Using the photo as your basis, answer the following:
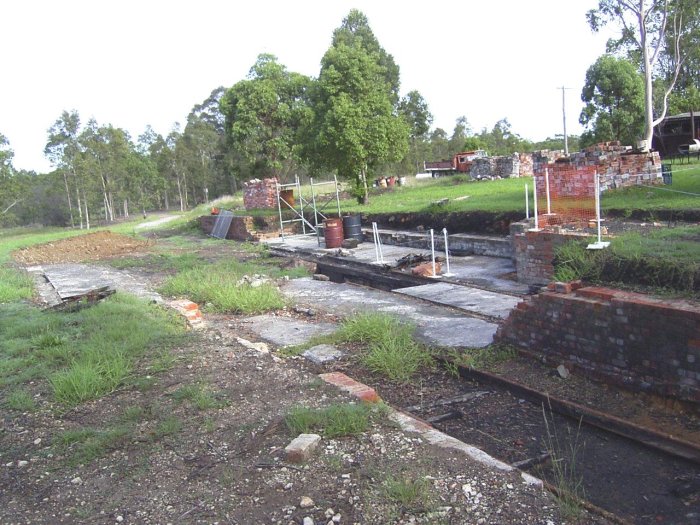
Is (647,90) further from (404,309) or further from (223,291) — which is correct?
(223,291)

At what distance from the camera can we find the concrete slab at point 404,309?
689 centimetres

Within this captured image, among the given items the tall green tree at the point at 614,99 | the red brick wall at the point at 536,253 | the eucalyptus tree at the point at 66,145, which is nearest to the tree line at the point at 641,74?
the tall green tree at the point at 614,99

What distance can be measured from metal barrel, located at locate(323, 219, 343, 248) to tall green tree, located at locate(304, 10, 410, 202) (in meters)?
5.29

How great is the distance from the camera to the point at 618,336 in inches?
194

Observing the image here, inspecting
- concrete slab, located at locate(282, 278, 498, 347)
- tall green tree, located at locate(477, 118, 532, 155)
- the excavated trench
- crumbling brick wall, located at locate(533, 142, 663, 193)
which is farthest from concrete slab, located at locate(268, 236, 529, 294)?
tall green tree, located at locate(477, 118, 532, 155)

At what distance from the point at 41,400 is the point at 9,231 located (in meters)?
50.6

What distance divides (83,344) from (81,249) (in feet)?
56.0

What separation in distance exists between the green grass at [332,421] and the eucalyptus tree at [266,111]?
2927 cm

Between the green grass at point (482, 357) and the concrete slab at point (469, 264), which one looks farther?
the concrete slab at point (469, 264)

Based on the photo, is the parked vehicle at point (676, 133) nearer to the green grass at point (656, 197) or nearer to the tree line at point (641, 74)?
the tree line at point (641, 74)

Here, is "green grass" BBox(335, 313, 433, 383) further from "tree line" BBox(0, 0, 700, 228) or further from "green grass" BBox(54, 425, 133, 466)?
"tree line" BBox(0, 0, 700, 228)

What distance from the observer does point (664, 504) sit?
3.53 metres

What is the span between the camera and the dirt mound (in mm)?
19736

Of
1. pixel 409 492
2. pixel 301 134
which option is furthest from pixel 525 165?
pixel 409 492
